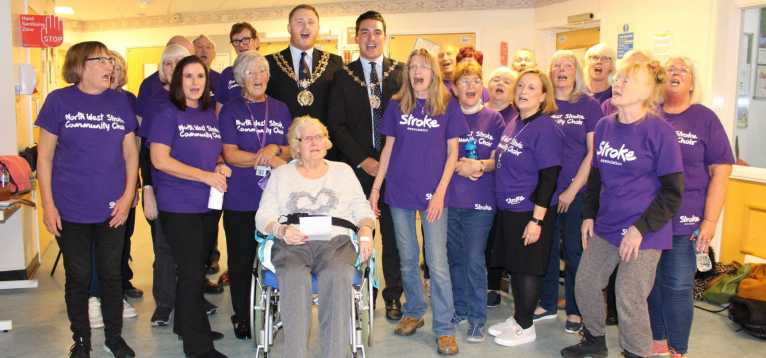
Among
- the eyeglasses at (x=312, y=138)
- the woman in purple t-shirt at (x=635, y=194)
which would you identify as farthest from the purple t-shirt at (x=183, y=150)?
the woman in purple t-shirt at (x=635, y=194)

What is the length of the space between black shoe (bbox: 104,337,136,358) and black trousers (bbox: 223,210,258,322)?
0.57 metres

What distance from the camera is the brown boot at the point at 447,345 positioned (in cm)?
318

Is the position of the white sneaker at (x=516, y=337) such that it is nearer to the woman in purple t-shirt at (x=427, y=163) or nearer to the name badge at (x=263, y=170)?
the woman in purple t-shirt at (x=427, y=163)

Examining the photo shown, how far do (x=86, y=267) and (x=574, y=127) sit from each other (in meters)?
2.53

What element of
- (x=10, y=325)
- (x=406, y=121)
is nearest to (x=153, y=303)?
(x=10, y=325)

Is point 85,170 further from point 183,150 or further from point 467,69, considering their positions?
point 467,69

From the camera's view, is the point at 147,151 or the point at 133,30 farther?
the point at 133,30

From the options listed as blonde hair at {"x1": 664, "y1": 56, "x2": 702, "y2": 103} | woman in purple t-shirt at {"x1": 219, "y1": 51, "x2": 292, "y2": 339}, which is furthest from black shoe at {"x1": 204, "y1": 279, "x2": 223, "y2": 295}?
blonde hair at {"x1": 664, "y1": 56, "x2": 702, "y2": 103}

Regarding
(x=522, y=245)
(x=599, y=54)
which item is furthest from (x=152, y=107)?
(x=599, y=54)

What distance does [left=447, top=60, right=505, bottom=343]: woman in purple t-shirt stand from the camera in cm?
325

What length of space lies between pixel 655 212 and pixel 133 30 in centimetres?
918

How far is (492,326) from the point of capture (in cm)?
355

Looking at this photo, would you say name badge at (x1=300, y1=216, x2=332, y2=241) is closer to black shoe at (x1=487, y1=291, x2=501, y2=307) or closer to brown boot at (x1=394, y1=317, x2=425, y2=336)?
brown boot at (x1=394, y1=317, x2=425, y2=336)

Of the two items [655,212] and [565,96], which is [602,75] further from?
[655,212]
